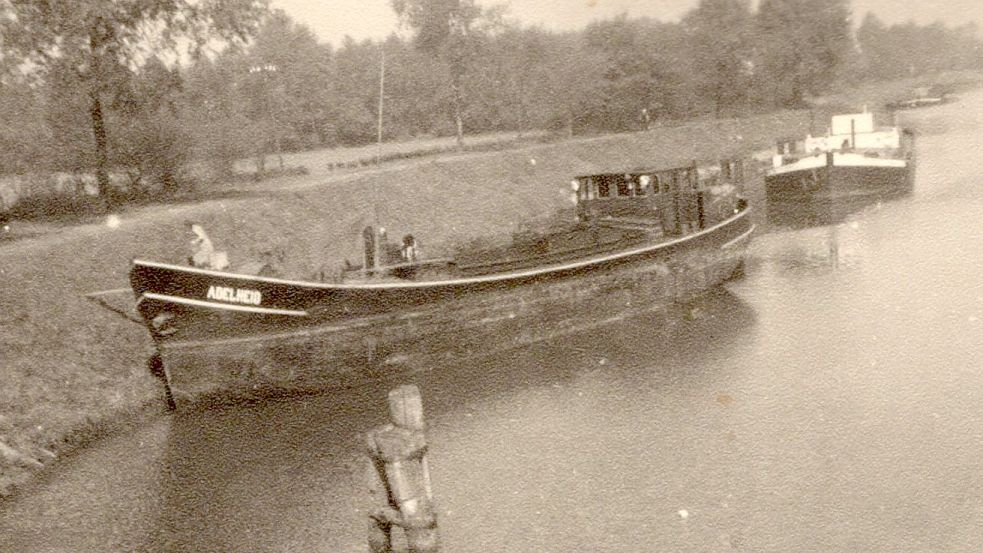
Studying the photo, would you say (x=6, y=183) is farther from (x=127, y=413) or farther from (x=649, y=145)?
(x=649, y=145)

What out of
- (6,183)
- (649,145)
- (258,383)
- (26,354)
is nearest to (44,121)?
(6,183)

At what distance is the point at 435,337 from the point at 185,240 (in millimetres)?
9454

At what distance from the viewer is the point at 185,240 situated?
2325cm

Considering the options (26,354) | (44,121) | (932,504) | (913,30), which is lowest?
(932,504)

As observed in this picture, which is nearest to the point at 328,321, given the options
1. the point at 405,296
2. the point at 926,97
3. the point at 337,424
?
the point at 405,296

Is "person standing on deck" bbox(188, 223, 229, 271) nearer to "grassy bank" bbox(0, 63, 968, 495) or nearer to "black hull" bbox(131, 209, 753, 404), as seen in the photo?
"black hull" bbox(131, 209, 753, 404)

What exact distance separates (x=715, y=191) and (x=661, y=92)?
99.0ft

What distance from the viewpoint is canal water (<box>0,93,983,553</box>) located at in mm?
10648

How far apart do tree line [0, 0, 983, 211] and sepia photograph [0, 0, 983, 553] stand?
0.19 m

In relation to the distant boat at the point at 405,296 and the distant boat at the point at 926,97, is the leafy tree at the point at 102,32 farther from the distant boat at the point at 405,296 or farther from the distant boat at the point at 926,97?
the distant boat at the point at 926,97

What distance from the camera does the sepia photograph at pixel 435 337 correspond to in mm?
11211

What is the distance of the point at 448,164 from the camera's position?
38406mm

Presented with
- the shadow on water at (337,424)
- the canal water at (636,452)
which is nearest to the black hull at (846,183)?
the canal water at (636,452)

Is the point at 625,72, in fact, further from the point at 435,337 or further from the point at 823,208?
the point at 435,337
